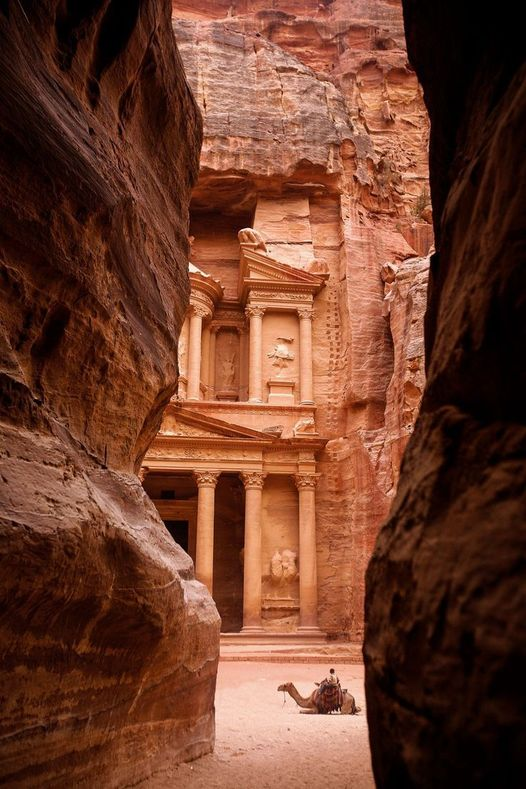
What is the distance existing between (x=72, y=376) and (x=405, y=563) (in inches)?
115

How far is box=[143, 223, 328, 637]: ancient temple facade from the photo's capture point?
2189 centimetres

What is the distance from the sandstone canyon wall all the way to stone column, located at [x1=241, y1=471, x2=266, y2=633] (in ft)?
7.48

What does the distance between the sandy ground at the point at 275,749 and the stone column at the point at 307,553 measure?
8257 millimetres

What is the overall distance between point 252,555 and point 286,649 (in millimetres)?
3817

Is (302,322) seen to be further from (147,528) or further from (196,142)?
(147,528)

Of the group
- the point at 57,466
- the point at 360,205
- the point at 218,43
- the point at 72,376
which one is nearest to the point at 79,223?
the point at 72,376

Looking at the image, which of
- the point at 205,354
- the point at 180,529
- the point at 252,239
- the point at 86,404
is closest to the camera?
the point at 86,404

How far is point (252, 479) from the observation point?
22500mm

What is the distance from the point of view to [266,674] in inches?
597

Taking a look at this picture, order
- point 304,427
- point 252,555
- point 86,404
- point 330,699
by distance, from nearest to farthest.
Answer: point 86,404
point 330,699
point 252,555
point 304,427

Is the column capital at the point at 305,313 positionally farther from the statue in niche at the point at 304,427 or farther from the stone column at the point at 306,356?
the statue in niche at the point at 304,427

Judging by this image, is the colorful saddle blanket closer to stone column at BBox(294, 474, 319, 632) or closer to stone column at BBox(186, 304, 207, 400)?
stone column at BBox(294, 474, 319, 632)

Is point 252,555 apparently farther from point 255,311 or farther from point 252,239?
point 252,239

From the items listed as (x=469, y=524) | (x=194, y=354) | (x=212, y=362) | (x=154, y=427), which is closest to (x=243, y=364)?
(x=212, y=362)
